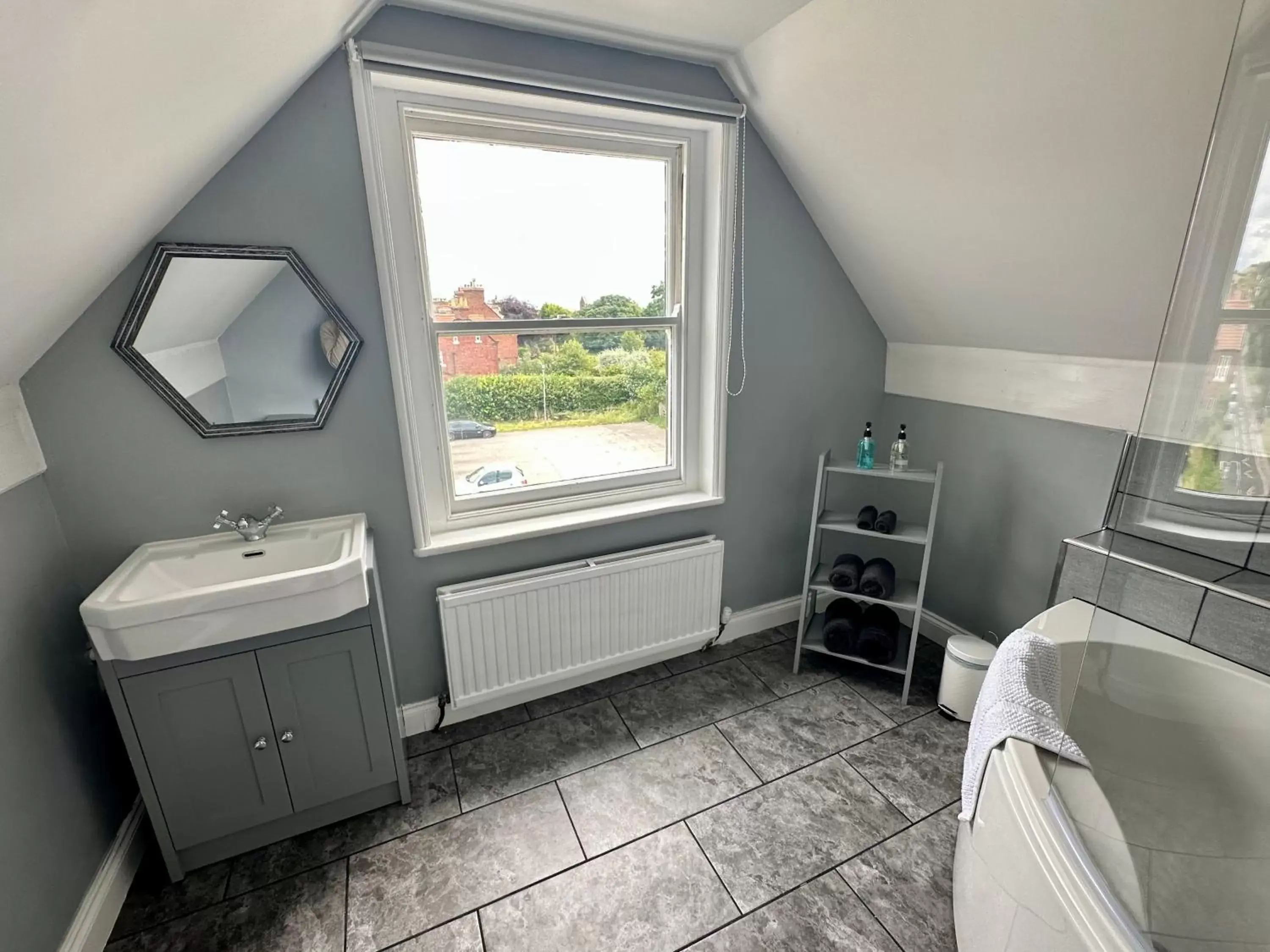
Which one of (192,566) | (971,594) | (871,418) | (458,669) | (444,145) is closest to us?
(192,566)

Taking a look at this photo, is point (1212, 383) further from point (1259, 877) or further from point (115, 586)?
point (115, 586)

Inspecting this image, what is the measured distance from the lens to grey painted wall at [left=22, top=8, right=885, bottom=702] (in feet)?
4.80

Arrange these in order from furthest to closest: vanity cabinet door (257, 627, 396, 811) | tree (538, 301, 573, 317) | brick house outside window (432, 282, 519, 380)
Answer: tree (538, 301, 573, 317) → brick house outside window (432, 282, 519, 380) → vanity cabinet door (257, 627, 396, 811)

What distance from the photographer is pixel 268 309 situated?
1.58 metres

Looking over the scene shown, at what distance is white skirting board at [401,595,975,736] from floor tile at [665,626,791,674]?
0.02 m

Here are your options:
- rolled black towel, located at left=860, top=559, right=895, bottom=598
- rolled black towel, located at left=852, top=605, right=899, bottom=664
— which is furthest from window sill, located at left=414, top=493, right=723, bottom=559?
rolled black towel, located at left=852, top=605, right=899, bottom=664

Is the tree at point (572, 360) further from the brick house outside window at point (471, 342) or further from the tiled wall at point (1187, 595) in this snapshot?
the tiled wall at point (1187, 595)

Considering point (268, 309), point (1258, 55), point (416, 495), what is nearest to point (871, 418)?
point (1258, 55)

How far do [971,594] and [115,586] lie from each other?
2929 mm

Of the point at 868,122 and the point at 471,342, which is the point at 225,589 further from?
the point at 868,122

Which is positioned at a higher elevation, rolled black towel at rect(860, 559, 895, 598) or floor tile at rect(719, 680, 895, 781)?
rolled black towel at rect(860, 559, 895, 598)

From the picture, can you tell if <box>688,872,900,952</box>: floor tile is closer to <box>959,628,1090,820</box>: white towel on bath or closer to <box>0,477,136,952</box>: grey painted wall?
<box>959,628,1090,820</box>: white towel on bath

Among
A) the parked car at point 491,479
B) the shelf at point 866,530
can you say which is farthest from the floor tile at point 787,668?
the parked car at point 491,479

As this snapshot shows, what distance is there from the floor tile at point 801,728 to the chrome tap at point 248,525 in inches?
65.5
